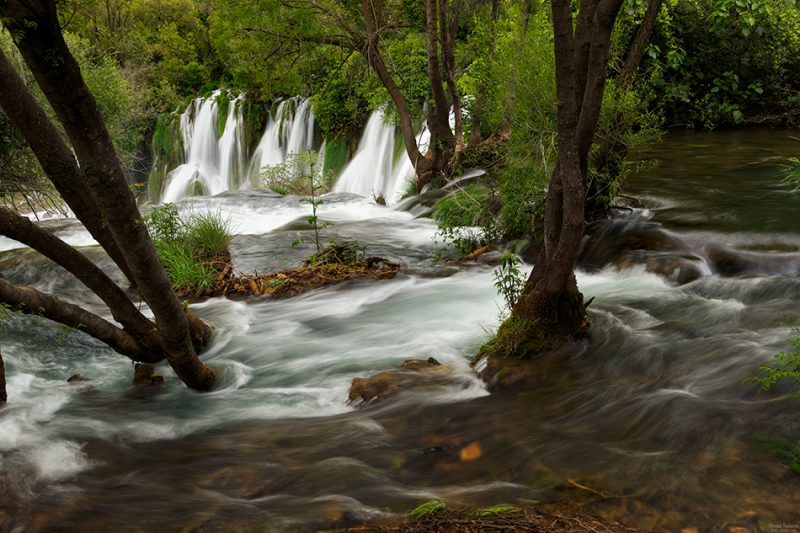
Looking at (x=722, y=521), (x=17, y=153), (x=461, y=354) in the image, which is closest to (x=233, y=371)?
(x=461, y=354)

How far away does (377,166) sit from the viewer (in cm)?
1991

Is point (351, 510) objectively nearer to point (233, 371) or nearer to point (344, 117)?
point (233, 371)

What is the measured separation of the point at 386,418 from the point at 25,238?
2.79 meters

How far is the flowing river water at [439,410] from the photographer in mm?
3172

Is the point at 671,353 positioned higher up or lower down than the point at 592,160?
lower down

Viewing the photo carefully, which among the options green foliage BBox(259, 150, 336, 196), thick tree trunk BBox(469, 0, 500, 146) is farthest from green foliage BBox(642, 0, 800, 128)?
green foliage BBox(259, 150, 336, 196)

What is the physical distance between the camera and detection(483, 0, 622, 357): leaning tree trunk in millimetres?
4355

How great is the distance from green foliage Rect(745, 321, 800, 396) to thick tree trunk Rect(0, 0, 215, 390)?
11.7 ft

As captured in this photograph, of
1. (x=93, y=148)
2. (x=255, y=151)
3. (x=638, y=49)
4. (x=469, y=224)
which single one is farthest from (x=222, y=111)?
(x=93, y=148)

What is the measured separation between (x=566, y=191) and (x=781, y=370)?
178cm

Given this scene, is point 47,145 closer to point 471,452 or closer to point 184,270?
point 471,452

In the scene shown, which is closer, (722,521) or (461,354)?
(722,521)

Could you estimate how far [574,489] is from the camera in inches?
123

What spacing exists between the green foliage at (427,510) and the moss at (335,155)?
1899cm
